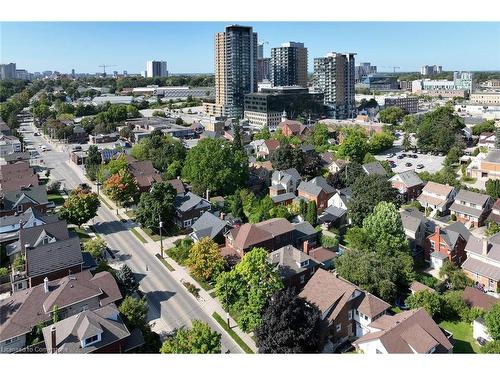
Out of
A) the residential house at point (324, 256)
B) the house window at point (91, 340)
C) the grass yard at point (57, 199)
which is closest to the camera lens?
the house window at point (91, 340)

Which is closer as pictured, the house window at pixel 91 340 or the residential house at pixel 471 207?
the house window at pixel 91 340

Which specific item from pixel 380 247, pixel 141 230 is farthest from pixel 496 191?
pixel 141 230

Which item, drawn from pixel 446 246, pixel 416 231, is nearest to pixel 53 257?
pixel 416 231

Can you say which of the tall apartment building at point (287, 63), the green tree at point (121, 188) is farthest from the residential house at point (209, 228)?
the tall apartment building at point (287, 63)

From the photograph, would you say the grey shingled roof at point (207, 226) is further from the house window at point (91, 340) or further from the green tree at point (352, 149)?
the green tree at point (352, 149)

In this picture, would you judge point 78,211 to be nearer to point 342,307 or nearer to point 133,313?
point 133,313

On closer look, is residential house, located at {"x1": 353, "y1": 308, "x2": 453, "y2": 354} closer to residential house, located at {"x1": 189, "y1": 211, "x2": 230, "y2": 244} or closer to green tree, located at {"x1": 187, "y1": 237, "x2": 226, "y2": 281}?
green tree, located at {"x1": 187, "y1": 237, "x2": 226, "y2": 281}

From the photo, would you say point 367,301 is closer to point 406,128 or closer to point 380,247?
point 380,247
